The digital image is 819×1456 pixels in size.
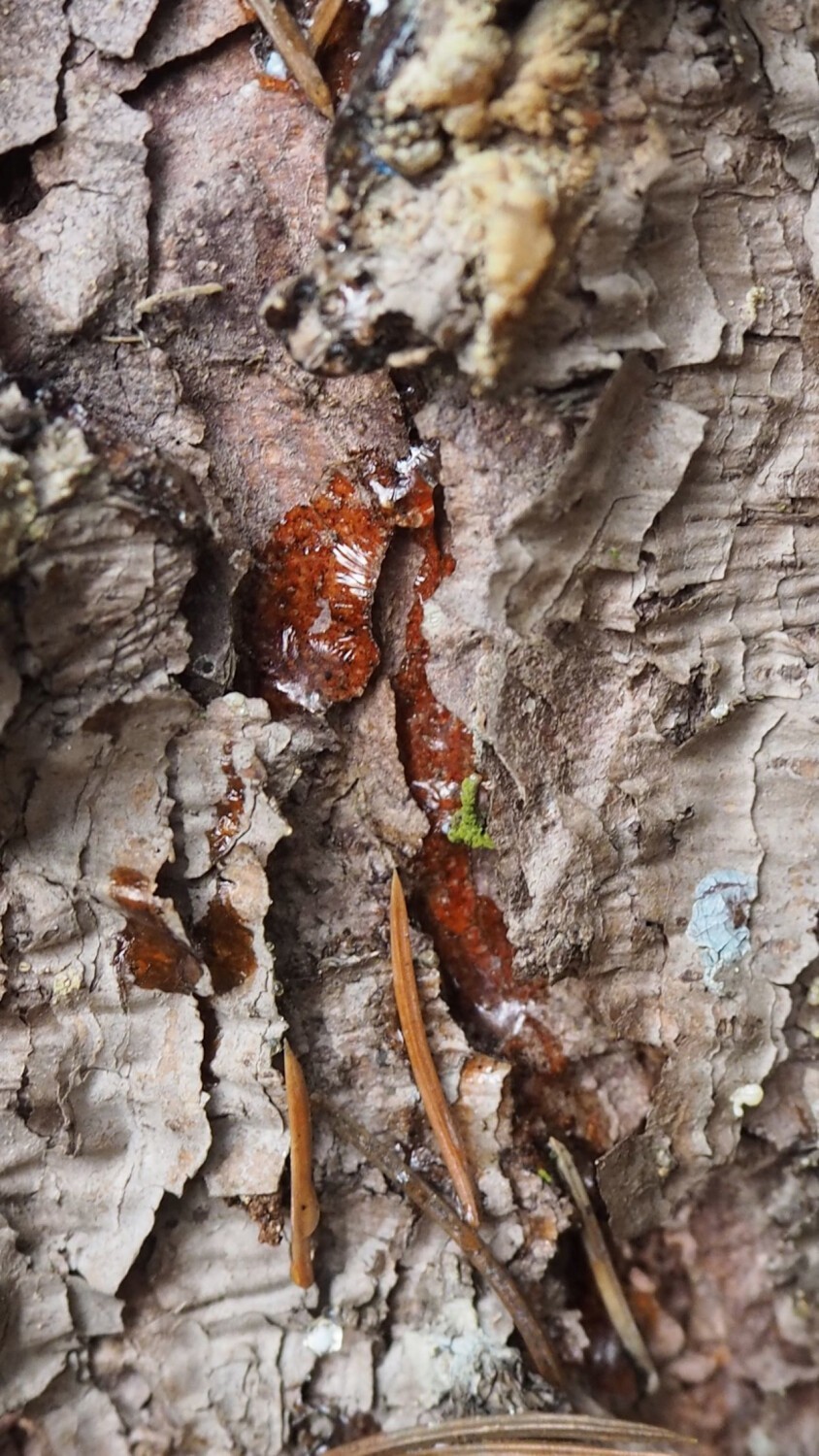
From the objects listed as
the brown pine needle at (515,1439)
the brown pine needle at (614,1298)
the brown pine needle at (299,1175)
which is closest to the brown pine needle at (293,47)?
the brown pine needle at (299,1175)

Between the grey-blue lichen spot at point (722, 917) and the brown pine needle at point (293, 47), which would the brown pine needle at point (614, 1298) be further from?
the brown pine needle at point (293, 47)

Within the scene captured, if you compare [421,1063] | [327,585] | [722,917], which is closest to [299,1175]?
[421,1063]

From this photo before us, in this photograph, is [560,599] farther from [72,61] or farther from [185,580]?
[72,61]

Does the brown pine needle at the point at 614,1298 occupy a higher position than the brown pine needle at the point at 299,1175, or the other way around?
the brown pine needle at the point at 299,1175

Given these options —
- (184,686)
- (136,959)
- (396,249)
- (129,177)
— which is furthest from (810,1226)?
(129,177)

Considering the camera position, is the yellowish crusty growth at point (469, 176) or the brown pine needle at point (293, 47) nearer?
the yellowish crusty growth at point (469, 176)

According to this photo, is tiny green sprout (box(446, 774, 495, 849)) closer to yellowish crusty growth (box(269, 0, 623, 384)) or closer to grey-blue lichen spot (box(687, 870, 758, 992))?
grey-blue lichen spot (box(687, 870, 758, 992))

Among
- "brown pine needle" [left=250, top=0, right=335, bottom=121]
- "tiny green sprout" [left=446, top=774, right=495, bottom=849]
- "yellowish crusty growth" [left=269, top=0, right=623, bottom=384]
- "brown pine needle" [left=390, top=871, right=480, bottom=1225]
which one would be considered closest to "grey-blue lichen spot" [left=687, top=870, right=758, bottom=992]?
"tiny green sprout" [left=446, top=774, right=495, bottom=849]
